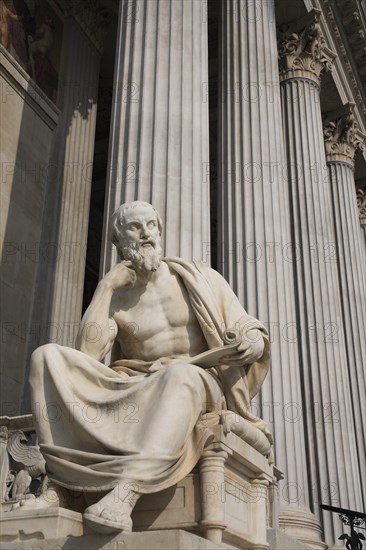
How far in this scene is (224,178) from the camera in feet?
34.9

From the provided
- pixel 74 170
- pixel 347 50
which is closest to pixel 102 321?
pixel 74 170

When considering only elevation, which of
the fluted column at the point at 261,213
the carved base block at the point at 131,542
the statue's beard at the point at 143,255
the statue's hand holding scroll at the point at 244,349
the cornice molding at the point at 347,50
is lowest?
the carved base block at the point at 131,542

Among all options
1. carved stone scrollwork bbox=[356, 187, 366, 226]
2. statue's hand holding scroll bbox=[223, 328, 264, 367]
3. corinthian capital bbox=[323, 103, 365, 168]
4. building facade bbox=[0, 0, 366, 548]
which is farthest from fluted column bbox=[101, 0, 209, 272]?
carved stone scrollwork bbox=[356, 187, 366, 226]

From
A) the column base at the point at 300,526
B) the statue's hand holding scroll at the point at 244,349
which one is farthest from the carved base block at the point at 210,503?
the column base at the point at 300,526

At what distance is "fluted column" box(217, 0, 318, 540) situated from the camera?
898 centimetres

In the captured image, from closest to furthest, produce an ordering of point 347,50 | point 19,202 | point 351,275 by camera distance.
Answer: point 19,202 < point 351,275 < point 347,50

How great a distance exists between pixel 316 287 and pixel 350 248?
4645 millimetres

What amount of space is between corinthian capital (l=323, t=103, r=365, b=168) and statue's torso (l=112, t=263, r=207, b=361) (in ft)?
46.5

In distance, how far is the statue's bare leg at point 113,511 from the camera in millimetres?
3344

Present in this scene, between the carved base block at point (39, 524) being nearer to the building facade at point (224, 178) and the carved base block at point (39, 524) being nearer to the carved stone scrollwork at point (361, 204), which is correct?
the building facade at point (224, 178)

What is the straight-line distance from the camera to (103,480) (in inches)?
143

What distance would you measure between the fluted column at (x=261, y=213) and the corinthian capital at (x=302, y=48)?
2.75 metres

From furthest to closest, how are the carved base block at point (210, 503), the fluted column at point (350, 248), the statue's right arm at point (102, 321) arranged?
the fluted column at point (350, 248) < the statue's right arm at point (102, 321) < the carved base block at point (210, 503)

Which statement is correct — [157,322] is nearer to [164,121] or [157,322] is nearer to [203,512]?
[203,512]
